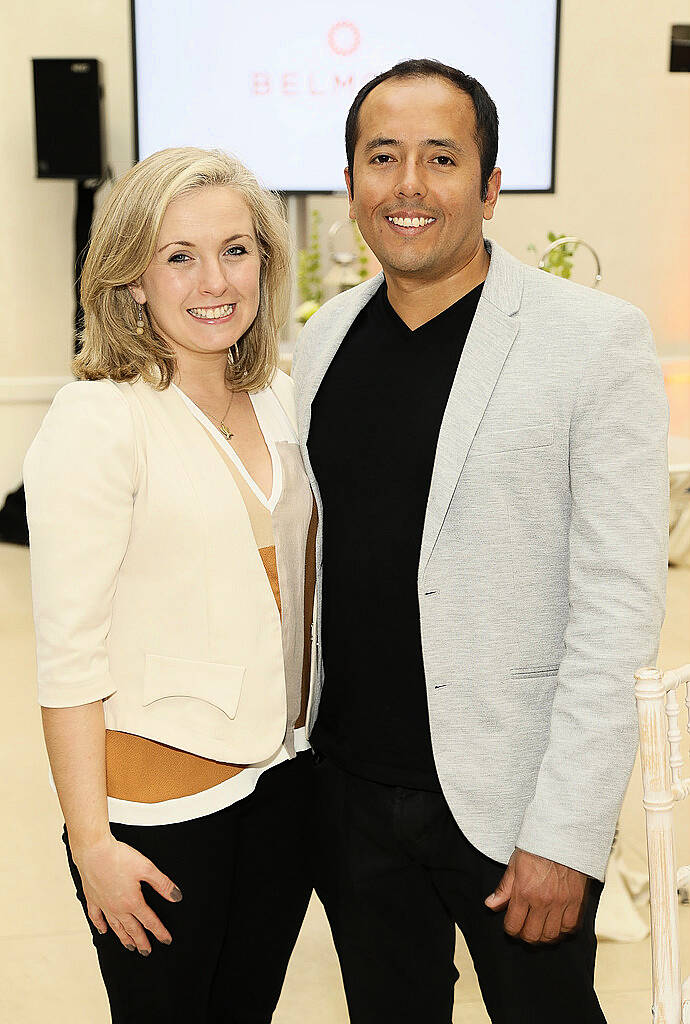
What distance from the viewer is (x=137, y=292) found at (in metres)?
1.68

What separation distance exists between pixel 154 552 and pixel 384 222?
0.57 metres

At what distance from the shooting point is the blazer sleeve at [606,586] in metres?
1.43

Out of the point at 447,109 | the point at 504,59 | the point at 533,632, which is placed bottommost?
the point at 533,632

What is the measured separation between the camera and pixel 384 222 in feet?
5.36

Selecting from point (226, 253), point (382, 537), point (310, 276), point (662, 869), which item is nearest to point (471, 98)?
point (226, 253)

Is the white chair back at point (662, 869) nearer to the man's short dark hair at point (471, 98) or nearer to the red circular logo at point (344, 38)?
the man's short dark hair at point (471, 98)

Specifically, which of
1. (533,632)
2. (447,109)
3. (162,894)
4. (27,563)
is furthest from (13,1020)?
(27,563)

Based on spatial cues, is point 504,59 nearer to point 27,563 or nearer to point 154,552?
point 27,563

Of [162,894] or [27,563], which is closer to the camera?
[162,894]

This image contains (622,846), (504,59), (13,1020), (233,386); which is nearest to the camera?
(233,386)

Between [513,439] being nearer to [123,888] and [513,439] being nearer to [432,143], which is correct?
[432,143]

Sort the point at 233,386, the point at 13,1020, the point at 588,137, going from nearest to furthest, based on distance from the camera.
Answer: the point at 233,386, the point at 13,1020, the point at 588,137

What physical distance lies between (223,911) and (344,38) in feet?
15.9

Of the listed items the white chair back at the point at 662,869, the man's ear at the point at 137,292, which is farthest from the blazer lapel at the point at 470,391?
the man's ear at the point at 137,292
